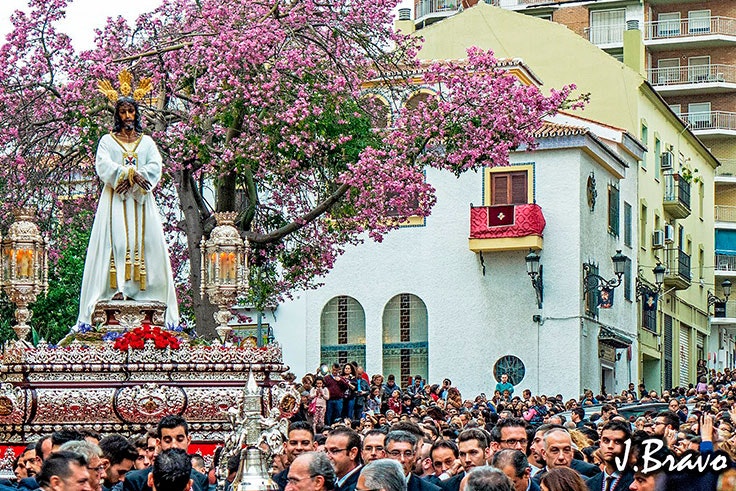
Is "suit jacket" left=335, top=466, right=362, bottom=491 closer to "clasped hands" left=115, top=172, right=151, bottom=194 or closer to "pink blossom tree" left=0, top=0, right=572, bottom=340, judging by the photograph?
"clasped hands" left=115, top=172, right=151, bottom=194

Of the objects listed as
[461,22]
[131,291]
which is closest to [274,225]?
[131,291]

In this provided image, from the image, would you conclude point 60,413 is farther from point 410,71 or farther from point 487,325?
point 487,325

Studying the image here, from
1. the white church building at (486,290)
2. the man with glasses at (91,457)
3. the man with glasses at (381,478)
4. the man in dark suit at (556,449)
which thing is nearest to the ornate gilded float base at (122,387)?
the man in dark suit at (556,449)

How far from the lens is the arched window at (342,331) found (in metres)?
44.2

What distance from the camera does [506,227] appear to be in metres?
42.5

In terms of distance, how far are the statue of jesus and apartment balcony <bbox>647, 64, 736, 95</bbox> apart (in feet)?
146

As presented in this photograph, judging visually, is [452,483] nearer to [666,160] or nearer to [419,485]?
[419,485]

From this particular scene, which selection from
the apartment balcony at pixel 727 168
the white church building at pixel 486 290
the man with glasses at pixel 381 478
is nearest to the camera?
the man with glasses at pixel 381 478

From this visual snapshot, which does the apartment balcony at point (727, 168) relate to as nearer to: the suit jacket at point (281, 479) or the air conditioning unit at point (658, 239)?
the air conditioning unit at point (658, 239)

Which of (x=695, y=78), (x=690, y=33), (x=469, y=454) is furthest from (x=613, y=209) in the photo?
(x=469, y=454)

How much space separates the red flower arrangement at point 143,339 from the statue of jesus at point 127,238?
1143 millimetres

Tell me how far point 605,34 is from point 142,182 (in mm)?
42851

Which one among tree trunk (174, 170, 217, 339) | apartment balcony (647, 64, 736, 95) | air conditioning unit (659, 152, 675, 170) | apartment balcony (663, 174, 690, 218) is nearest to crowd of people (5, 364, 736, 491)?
tree trunk (174, 170, 217, 339)

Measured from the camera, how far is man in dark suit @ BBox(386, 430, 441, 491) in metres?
11.7
